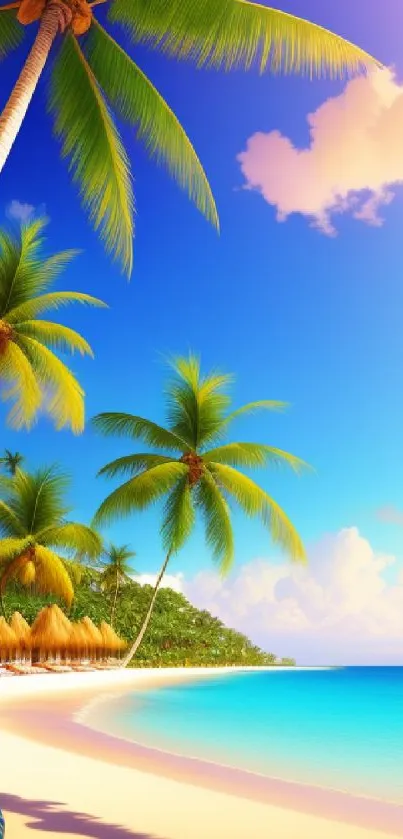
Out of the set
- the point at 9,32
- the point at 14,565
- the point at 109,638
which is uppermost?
the point at 9,32

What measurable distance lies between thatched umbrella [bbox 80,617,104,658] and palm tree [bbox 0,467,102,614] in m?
2.69

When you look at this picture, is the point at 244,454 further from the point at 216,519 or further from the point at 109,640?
the point at 109,640

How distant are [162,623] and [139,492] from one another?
24286 mm

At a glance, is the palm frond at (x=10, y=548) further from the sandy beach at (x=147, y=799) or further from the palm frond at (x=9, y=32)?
the palm frond at (x=9, y=32)

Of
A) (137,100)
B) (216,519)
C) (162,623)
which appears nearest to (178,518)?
(216,519)

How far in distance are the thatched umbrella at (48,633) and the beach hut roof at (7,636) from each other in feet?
4.07

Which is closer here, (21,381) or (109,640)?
(21,381)

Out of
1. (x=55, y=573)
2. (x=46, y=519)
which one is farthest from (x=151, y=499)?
(x=46, y=519)

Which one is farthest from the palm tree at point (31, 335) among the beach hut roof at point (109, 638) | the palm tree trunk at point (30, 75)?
the beach hut roof at point (109, 638)

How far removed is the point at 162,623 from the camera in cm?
4159

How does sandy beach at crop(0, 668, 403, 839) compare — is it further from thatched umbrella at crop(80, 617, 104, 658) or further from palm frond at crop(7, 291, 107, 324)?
thatched umbrella at crop(80, 617, 104, 658)

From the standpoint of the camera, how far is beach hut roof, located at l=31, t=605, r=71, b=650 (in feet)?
81.3

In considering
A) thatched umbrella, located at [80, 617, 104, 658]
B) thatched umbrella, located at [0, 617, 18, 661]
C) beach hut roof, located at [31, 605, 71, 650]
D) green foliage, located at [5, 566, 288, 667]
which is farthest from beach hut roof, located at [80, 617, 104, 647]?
green foliage, located at [5, 566, 288, 667]

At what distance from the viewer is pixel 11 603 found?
125ft
